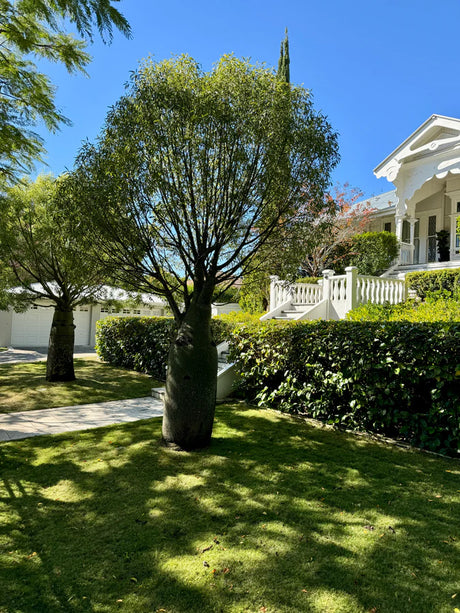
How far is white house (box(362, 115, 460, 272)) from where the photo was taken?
14.2 metres

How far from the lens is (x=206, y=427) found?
5121 millimetres

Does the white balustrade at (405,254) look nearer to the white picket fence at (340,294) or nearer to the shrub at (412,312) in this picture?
the white picket fence at (340,294)

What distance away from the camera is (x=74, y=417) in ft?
23.4

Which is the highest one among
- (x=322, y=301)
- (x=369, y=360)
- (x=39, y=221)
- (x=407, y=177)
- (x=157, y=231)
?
(x=407, y=177)

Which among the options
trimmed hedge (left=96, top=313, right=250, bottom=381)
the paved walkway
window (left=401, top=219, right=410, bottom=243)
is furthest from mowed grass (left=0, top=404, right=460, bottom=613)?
window (left=401, top=219, right=410, bottom=243)

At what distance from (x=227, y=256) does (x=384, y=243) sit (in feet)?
37.9

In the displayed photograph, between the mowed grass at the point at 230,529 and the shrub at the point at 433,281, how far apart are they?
824 cm

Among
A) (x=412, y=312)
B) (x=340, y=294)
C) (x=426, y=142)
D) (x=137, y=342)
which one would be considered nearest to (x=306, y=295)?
(x=340, y=294)

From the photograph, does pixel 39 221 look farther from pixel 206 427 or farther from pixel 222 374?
pixel 206 427

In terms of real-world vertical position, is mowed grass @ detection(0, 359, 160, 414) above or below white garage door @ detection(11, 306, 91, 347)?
below

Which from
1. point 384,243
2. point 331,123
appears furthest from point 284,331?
point 384,243

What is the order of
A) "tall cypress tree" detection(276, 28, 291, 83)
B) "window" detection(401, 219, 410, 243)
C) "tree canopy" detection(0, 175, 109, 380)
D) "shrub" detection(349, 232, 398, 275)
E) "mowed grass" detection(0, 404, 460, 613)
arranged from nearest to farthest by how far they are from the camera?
"mowed grass" detection(0, 404, 460, 613)
"tree canopy" detection(0, 175, 109, 380)
"shrub" detection(349, 232, 398, 275)
"window" detection(401, 219, 410, 243)
"tall cypress tree" detection(276, 28, 291, 83)

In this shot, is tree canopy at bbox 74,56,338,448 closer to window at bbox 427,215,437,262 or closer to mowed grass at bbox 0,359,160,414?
mowed grass at bbox 0,359,160,414

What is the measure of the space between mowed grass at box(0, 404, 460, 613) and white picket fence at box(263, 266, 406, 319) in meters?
6.32
